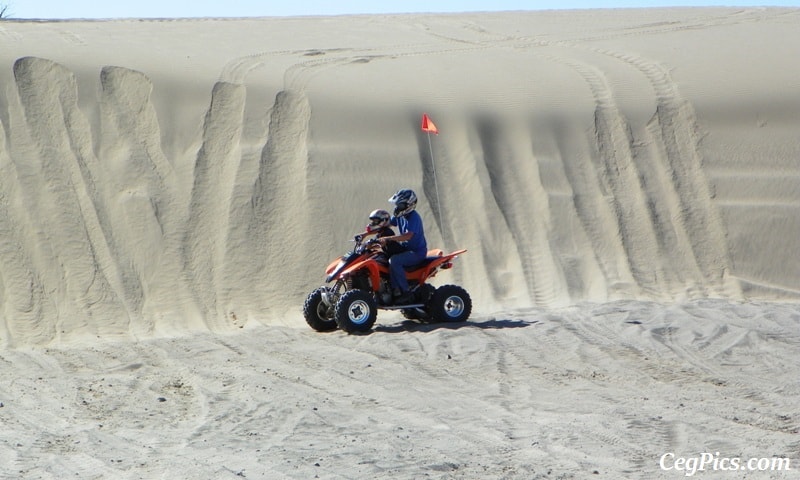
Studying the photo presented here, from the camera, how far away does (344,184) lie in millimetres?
14438

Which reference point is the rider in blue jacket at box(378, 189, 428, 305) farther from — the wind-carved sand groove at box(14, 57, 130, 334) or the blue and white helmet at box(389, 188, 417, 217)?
the wind-carved sand groove at box(14, 57, 130, 334)

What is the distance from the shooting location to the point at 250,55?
1756 centimetres

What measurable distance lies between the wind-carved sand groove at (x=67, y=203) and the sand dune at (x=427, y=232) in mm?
38

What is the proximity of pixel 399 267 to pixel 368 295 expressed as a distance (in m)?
0.51

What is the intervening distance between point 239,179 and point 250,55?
13.2 feet

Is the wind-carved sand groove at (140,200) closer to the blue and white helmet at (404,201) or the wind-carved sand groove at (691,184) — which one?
the blue and white helmet at (404,201)

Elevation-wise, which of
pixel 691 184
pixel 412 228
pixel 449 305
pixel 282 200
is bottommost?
pixel 449 305

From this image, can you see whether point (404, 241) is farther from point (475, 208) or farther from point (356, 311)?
point (475, 208)

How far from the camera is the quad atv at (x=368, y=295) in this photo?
10.5m

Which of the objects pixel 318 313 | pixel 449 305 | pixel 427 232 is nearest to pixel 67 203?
pixel 318 313

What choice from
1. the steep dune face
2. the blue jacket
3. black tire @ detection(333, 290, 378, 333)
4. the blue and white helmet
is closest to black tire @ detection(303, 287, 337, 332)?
black tire @ detection(333, 290, 378, 333)

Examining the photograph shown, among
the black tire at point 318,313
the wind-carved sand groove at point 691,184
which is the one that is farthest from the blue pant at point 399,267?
the wind-carved sand groove at point 691,184

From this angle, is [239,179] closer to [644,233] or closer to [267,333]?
[267,333]

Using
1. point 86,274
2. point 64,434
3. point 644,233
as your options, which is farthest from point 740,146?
point 64,434
